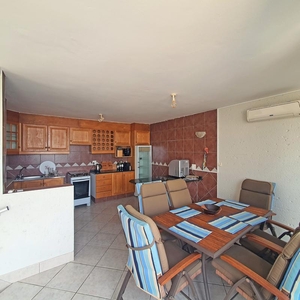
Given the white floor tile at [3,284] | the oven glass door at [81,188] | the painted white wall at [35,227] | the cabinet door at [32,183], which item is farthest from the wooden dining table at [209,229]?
the oven glass door at [81,188]

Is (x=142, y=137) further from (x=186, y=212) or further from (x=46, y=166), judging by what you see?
(x=186, y=212)

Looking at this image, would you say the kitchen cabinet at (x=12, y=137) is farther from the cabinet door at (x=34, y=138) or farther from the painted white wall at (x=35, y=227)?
the painted white wall at (x=35, y=227)

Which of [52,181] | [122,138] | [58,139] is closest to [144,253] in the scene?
[52,181]

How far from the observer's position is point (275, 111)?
98.1 inches

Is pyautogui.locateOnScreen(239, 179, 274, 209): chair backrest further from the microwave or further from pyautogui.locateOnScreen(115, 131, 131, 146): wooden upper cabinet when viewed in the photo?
pyautogui.locateOnScreen(115, 131, 131, 146): wooden upper cabinet

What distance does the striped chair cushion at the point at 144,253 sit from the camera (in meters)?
1.22

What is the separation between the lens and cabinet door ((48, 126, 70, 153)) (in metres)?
4.20

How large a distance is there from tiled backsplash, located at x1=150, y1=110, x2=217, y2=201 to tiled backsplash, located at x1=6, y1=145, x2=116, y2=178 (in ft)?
5.37

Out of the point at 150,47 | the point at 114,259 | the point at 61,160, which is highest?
the point at 150,47

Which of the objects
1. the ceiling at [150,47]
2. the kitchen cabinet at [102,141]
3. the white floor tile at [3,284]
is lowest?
the white floor tile at [3,284]

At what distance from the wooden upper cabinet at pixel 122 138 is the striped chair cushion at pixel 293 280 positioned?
4.61 m

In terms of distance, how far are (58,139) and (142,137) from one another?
2379 millimetres

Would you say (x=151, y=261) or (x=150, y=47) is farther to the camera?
(x=150, y=47)

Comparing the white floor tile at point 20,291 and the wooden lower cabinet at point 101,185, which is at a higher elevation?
the wooden lower cabinet at point 101,185
